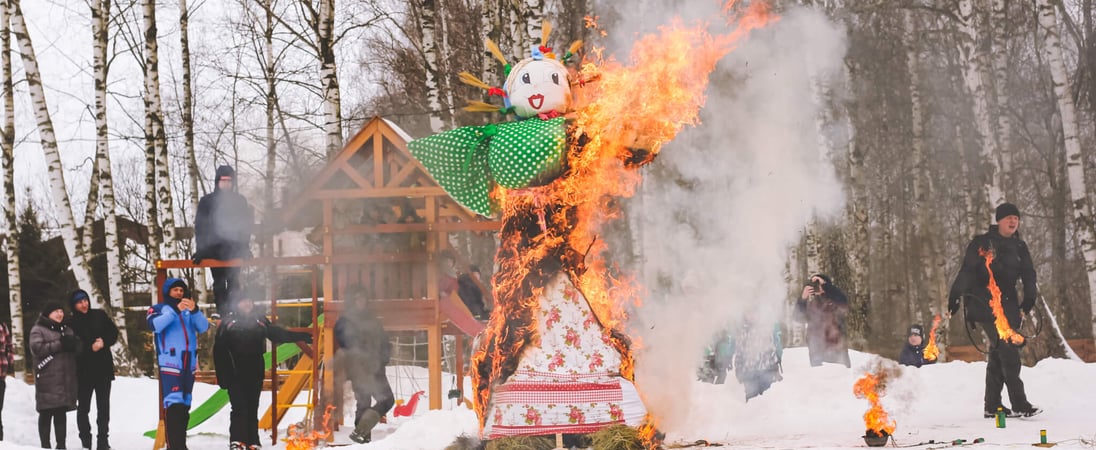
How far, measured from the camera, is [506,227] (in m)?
7.80

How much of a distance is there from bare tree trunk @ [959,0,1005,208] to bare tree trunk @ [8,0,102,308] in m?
13.4

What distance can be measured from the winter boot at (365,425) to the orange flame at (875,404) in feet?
15.4

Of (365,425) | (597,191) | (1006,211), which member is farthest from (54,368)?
(1006,211)

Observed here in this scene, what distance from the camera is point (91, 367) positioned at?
11.5 metres

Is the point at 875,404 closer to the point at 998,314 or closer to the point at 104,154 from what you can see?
the point at 998,314

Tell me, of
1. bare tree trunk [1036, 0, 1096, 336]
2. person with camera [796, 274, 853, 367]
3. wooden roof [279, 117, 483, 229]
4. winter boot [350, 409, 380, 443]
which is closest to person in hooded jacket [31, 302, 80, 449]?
wooden roof [279, 117, 483, 229]

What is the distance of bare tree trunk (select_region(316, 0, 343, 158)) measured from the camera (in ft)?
52.7

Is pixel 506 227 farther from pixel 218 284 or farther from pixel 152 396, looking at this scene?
pixel 152 396

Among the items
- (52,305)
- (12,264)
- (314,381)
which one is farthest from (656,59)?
(12,264)

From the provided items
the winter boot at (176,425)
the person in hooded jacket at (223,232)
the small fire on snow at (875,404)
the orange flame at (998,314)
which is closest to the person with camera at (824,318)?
the orange flame at (998,314)

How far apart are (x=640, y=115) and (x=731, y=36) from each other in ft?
2.98

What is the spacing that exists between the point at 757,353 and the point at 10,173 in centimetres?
1344

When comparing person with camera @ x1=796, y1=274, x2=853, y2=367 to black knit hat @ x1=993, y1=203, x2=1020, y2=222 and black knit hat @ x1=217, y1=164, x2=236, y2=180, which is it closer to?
black knit hat @ x1=993, y1=203, x2=1020, y2=222

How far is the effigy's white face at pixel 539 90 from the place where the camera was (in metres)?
8.00
